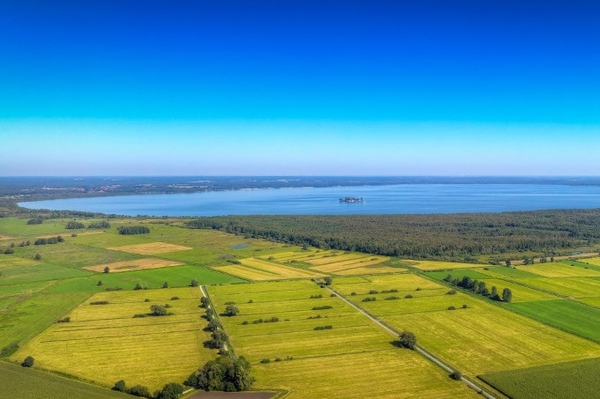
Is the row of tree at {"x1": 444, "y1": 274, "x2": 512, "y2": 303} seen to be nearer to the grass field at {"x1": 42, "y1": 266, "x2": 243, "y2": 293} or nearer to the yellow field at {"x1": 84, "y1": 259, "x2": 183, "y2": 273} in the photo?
the grass field at {"x1": 42, "y1": 266, "x2": 243, "y2": 293}

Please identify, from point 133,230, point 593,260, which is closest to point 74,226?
point 133,230

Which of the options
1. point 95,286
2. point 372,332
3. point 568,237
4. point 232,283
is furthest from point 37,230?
point 568,237

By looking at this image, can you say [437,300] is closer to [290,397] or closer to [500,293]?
[500,293]

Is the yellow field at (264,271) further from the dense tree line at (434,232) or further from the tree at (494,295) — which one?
the tree at (494,295)

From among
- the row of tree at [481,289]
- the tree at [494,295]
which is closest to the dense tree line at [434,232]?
the row of tree at [481,289]

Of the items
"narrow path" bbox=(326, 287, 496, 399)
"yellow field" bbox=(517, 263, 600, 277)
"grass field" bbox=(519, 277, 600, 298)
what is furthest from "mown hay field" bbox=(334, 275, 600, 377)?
"yellow field" bbox=(517, 263, 600, 277)

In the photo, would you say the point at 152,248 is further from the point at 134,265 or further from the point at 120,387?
the point at 120,387
